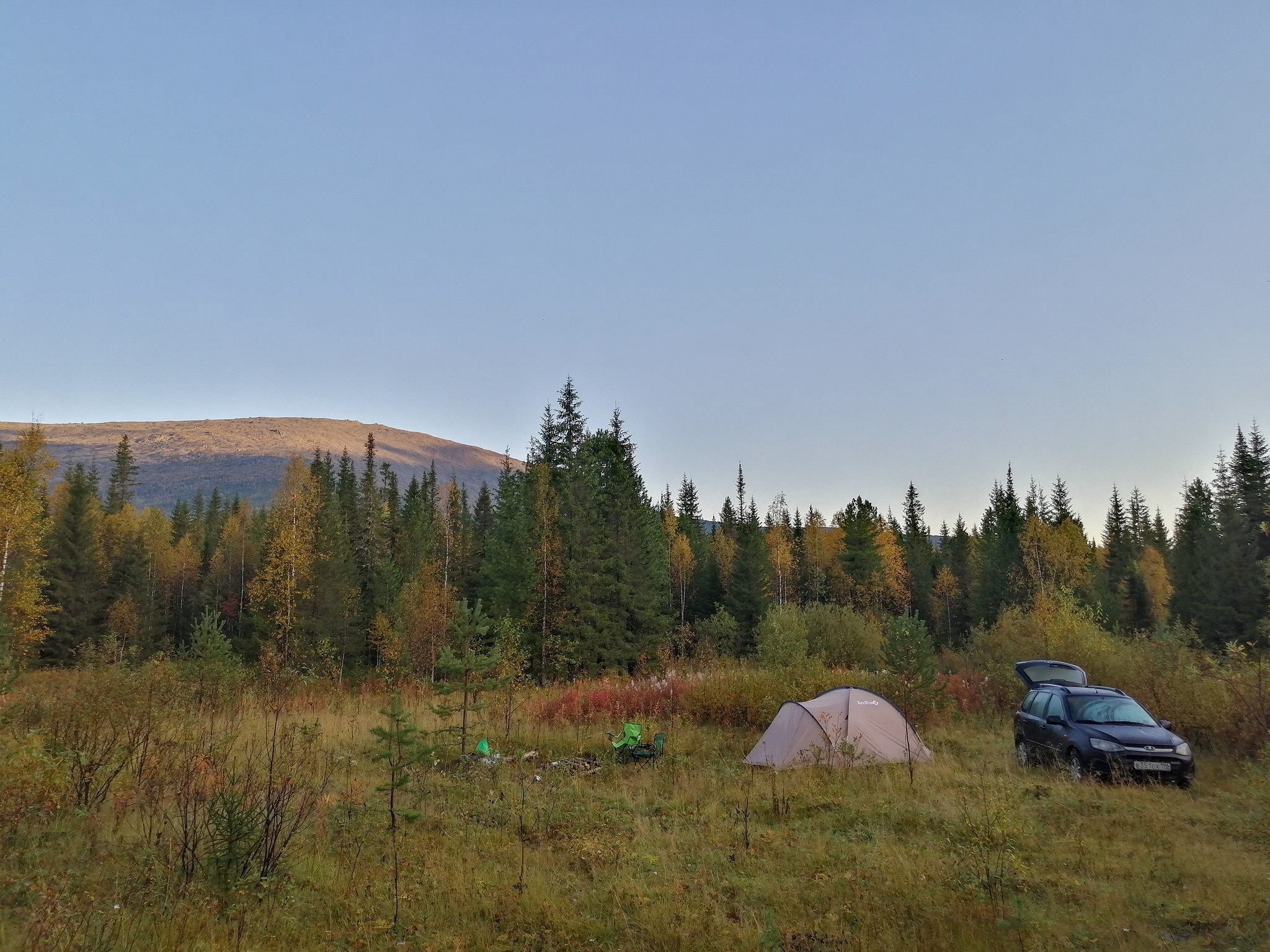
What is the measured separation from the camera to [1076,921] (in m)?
6.33

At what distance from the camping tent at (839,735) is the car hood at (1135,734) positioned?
3136 millimetres

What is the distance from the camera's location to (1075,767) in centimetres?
1205

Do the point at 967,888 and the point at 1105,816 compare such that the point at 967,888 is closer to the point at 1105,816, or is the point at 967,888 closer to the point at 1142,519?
the point at 1105,816

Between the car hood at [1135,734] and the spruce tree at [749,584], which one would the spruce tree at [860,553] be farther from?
the car hood at [1135,734]

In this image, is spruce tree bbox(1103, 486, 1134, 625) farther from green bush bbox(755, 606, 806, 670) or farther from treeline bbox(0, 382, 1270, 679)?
green bush bbox(755, 606, 806, 670)

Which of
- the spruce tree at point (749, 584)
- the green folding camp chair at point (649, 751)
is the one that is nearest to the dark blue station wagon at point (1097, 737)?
the green folding camp chair at point (649, 751)

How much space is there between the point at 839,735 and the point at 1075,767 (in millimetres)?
3908

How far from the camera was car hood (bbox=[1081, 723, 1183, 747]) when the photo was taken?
38.3 feet

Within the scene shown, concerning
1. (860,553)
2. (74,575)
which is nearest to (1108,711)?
(860,553)

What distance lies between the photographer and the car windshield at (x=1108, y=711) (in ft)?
40.9

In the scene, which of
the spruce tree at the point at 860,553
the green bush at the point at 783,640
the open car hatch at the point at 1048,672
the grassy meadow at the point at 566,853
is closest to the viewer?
the grassy meadow at the point at 566,853

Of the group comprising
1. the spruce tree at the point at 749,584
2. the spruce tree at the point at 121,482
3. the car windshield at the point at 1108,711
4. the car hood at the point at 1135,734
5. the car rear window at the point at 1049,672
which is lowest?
the car hood at the point at 1135,734

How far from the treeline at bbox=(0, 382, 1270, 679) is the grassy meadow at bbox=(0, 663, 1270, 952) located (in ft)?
14.5

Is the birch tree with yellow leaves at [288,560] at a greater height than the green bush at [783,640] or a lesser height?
greater
